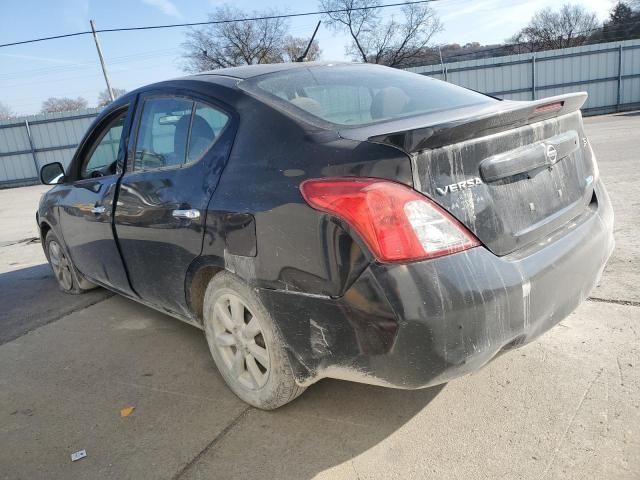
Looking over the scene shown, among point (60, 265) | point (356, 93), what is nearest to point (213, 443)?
point (356, 93)

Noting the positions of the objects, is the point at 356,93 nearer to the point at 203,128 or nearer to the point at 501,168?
Result: the point at 203,128

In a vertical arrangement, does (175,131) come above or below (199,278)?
above

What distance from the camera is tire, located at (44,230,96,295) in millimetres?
4336

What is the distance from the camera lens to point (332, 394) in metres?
2.47

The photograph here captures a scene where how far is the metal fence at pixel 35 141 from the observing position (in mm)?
19797

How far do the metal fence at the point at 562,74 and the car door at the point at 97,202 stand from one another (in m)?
19.3

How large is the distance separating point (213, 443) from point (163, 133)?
1686 millimetres

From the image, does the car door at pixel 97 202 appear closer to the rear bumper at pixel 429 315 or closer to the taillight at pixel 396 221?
the rear bumper at pixel 429 315

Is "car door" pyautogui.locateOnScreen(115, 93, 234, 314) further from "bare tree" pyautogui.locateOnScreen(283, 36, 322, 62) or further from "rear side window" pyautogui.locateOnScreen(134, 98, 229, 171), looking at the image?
"bare tree" pyautogui.locateOnScreen(283, 36, 322, 62)

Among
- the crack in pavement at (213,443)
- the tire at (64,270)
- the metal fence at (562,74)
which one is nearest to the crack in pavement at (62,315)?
the tire at (64,270)

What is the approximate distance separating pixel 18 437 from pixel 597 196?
10.1ft

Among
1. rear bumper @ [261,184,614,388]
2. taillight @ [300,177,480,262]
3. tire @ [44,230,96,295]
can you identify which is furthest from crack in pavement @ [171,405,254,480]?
tire @ [44,230,96,295]

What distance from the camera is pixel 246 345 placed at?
2.36m

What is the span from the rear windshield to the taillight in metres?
0.51
